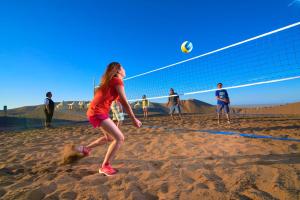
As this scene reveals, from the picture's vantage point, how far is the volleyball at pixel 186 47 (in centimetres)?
812

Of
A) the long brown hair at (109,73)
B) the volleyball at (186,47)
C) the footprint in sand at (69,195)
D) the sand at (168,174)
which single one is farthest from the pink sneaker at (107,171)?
the volleyball at (186,47)

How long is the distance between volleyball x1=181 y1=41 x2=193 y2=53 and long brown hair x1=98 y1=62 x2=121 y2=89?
5.86 m

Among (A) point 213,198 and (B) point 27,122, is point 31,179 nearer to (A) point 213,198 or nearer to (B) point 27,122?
(A) point 213,198

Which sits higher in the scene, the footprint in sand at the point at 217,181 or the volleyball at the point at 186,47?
the volleyball at the point at 186,47

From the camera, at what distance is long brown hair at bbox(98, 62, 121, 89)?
8.38 feet

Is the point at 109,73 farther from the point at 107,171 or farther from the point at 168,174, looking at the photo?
the point at 168,174

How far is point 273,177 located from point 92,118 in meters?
1.97

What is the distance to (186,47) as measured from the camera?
26.8ft

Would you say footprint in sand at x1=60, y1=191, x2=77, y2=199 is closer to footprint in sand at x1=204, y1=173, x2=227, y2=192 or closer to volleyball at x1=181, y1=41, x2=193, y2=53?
footprint in sand at x1=204, y1=173, x2=227, y2=192

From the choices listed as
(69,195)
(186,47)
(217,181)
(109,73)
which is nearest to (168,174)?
(217,181)

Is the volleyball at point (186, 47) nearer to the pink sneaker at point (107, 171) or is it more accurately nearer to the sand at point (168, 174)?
the sand at point (168, 174)

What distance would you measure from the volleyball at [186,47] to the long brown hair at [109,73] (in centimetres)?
586

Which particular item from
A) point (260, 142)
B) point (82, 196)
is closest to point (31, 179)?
point (82, 196)

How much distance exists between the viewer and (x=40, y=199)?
2012mm
